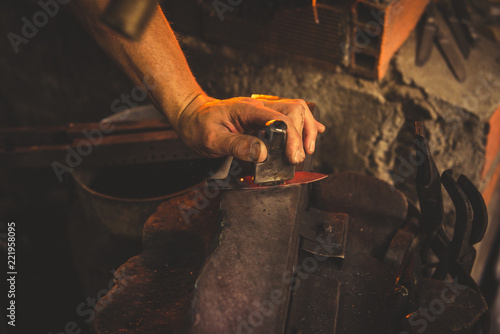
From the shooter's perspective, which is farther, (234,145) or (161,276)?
(161,276)

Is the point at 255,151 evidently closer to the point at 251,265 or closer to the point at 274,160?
the point at 274,160

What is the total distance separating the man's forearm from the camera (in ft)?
4.70

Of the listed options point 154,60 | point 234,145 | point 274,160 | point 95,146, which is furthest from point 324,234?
point 95,146

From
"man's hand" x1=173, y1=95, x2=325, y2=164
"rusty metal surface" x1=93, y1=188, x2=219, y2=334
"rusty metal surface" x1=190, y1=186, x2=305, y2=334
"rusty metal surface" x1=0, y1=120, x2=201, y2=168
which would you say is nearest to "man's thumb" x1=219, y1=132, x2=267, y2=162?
"man's hand" x1=173, y1=95, x2=325, y2=164

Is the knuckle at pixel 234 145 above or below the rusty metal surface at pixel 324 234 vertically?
above

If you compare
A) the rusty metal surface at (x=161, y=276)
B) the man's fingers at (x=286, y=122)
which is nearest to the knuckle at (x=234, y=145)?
the man's fingers at (x=286, y=122)

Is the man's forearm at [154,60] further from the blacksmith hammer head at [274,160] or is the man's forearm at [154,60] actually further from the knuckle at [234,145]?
the blacksmith hammer head at [274,160]

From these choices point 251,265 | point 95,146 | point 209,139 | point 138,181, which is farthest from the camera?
point 138,181

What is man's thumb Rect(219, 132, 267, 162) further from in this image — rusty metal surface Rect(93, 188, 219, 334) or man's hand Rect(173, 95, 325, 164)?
rusty metal surface Rect(93, 188, 219, 334)

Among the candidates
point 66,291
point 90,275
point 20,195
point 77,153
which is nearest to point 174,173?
point 77,153

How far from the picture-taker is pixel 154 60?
56.6 inches

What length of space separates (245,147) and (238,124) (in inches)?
7.8

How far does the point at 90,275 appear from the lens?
6.49 feet

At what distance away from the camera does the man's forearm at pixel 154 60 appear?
1432 mm
